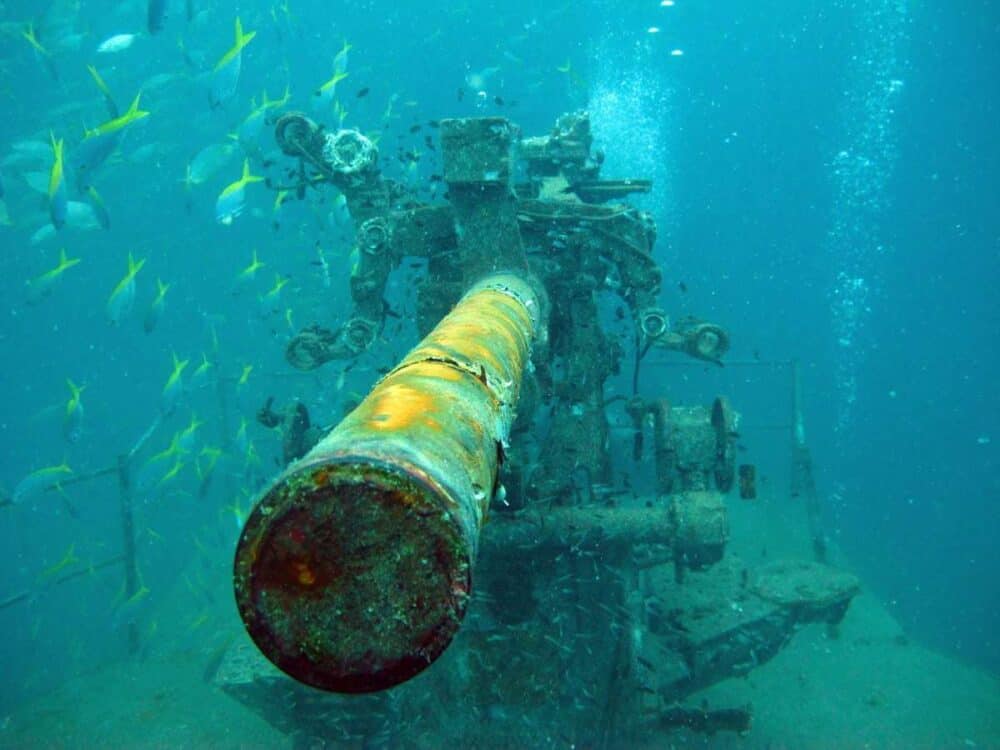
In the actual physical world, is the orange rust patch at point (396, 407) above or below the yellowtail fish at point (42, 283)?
above

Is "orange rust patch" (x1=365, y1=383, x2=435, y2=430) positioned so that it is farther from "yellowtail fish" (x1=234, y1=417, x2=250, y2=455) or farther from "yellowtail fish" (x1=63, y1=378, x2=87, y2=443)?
"yellowtail fish" (x1=63, y1=378, x2=87, y2=443)

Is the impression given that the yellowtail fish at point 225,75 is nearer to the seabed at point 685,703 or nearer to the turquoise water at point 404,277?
the turquoise water at point 404,277

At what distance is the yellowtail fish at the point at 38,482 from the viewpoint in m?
7.76

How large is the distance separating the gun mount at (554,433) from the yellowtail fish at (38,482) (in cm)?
400

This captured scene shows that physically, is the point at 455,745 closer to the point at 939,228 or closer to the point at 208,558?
the point at 208,558

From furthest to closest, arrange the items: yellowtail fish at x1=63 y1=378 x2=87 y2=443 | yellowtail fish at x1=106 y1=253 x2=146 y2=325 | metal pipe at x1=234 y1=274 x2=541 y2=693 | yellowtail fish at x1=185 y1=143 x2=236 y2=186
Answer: yellowtail fish at x1=185 y1=143 x2=236 y2=186 < yellowtail fish at x1=63 y1=378 x2=87 y2=443 < yellowtail fish at x1=106 y1=253 x2=146 y2=325 < metal pipe at x1=234 y1=274 x2=541 y2=693

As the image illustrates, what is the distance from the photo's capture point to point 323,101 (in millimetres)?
10773

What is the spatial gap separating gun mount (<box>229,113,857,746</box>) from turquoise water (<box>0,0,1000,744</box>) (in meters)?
1.69

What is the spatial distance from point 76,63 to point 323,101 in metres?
31.2

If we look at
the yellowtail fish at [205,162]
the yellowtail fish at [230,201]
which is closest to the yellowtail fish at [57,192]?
the yellowtail fish at [230,201]

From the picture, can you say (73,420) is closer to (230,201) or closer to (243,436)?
(243,436)

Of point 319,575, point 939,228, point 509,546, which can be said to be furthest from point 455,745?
point 939,228

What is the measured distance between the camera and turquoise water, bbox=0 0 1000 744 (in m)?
13.9

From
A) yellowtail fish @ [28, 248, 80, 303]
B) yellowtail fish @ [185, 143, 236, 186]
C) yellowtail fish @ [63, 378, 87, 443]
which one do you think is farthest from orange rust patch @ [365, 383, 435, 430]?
yellowtail fish @ [28, 248, 80, 303]
